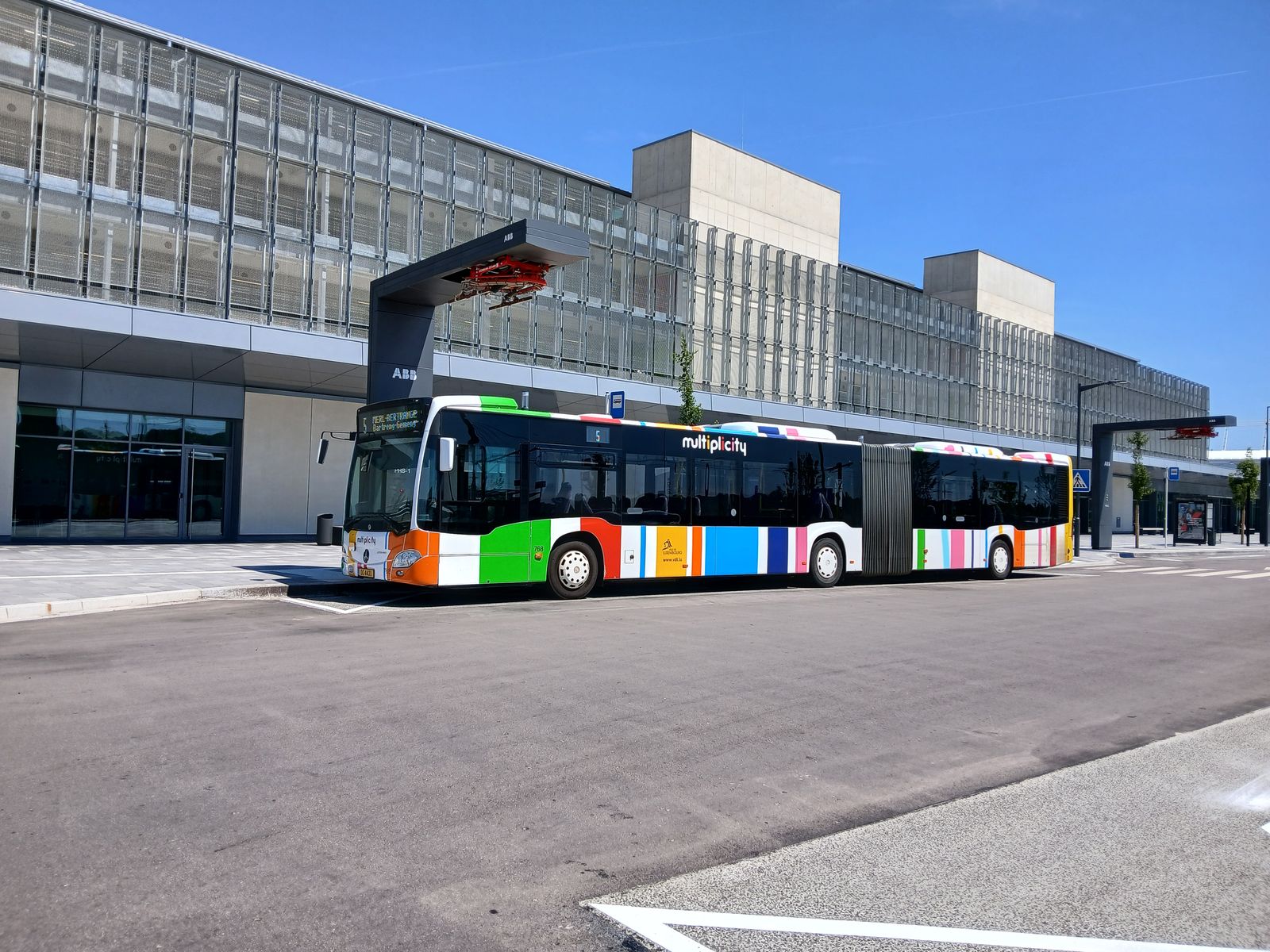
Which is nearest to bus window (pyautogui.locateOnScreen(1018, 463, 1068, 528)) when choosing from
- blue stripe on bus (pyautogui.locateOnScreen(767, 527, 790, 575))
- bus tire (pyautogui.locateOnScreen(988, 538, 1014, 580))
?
bus tire (pyautogui.locateOnScreen(988, 538, 1014, 580))

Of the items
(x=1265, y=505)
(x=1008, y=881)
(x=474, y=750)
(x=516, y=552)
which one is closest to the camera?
(x=1008, y=881)

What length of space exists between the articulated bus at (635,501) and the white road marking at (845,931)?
10522 millimetres

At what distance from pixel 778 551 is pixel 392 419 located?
767cm

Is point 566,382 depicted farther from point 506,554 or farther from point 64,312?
point 506,554

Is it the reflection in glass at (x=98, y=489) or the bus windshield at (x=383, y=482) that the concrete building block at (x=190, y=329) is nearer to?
the reflection in glass at (x=98, y=489)

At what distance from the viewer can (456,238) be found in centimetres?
2897

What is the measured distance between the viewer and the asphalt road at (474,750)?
3.71m

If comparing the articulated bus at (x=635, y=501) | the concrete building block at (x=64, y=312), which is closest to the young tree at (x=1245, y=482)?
the articulated bus at (x=635, y=501)

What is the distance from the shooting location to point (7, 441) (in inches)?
922

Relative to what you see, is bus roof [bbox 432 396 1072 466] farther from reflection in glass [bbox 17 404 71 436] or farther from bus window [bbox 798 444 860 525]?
reflection in glass [bbox 17 404 71 436]

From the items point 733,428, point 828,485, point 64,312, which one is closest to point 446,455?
point 733,428

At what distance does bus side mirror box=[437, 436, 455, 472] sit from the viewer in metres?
13.7

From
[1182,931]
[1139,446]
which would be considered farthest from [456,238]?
[1139,446]

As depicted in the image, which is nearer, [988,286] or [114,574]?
[114,574]
